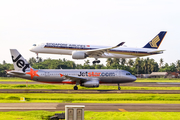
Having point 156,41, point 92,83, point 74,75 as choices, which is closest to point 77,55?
point 74,75

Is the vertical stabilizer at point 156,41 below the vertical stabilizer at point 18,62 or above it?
above

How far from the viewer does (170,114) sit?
2256cm

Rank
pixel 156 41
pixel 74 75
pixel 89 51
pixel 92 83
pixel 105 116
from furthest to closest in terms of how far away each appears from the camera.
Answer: pixel 156 41, pixel 89 51, pixel 74 75, pixel 92 83, pixel 105 116

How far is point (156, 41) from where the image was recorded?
6331cm

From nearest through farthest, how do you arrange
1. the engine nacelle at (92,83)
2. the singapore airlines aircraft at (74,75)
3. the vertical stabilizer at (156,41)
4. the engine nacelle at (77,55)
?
the engine nacelle at (92,83) → the singapore airlines aircraft at (74,75) → the engine nacelle at (77,55) → the vertical stabilizer at (156,41)

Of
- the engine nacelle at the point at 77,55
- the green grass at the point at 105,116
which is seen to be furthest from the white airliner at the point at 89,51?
the green grass at the point at 105,116

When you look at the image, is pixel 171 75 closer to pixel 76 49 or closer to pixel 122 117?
pixel 76 49

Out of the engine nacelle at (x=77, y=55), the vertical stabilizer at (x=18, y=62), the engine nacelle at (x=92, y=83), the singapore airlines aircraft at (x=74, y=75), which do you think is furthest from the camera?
the vertical stabilizer at (x=18, y=62)

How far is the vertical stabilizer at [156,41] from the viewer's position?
62.0m

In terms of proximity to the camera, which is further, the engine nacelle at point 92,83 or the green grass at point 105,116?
the engine nacelle at point 92,83

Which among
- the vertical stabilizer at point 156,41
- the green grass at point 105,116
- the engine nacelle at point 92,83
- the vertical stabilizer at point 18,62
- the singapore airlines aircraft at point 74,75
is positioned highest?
the vertical stabilizer at point 156,41

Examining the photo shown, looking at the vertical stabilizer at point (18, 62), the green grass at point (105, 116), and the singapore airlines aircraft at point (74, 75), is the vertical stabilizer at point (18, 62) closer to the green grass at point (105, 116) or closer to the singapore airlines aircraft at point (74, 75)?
the singapore airlines aircraft at point (74, 75)

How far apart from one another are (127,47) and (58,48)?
13.9 meters

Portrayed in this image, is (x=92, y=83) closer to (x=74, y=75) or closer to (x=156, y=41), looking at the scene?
(x=74, y=75)
